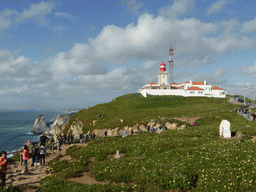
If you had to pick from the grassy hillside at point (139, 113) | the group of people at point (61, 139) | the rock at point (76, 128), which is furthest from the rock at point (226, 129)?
the rock at point (76, 128)

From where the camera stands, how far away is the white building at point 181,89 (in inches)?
4299

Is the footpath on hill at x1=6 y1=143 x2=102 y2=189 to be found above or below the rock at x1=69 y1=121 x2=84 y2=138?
above

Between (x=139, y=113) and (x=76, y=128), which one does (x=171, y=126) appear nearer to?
(x=139, y=113)

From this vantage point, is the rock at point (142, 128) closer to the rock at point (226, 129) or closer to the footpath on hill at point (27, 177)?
the rock at point (226, 129)

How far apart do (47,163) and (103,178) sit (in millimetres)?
9560

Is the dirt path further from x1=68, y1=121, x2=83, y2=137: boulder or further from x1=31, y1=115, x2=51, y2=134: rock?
x1=31, y1=115, x2=51, y2=134: rock

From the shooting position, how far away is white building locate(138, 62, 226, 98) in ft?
358

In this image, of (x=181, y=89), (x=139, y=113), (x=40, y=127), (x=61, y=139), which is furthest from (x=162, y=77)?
(x=61, y=139)

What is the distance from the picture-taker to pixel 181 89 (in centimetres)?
11912

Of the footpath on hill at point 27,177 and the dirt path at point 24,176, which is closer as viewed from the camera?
the footpath on hill at point 27,177

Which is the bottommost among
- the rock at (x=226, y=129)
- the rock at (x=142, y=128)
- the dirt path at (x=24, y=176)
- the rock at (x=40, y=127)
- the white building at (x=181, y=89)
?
the rock at (x=40, y=127)

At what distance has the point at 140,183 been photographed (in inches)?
483

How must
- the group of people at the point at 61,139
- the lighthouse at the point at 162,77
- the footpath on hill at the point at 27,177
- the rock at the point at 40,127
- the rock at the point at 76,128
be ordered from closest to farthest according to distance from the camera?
1. the footpath on hill at the point at 27,177
2. the group of people at the point at 61,139
3. the rock at the point at 76,128
4. the rock at the point at 40,127
5. the lighthouse at the point at 162,77

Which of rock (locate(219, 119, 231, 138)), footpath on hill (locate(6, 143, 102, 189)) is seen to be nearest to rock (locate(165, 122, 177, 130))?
rock (locate(219, 119, 231, 138))
